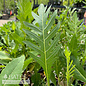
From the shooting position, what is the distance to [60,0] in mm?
3367

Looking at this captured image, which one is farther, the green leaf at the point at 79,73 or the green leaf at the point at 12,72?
the green leaf at the point at 79,73

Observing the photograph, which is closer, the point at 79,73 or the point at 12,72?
the point at 12,72

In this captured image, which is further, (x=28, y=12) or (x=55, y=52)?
(x=28, y=12)

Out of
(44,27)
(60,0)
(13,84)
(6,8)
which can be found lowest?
(13,84)

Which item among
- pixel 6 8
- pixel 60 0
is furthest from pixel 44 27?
pixel 6 8

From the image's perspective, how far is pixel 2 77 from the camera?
0.69 feet

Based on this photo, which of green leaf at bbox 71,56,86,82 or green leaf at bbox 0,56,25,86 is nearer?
green leaf at bbox 0,56,25,86

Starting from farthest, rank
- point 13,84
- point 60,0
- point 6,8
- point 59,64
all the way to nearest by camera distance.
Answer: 1. point 6,8
2. point 60,0
3. point 59,64
4. point 13,84

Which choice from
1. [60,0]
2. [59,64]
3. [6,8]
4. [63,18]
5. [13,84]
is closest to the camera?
[13,84]

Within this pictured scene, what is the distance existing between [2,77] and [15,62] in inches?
1.3

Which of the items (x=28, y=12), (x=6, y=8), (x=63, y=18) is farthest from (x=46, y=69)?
(x=6, y=8)

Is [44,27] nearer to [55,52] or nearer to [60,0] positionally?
[55,52]

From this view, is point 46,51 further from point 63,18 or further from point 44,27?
point 63,18

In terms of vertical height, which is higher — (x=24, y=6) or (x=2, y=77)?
(x=24, y=6)
